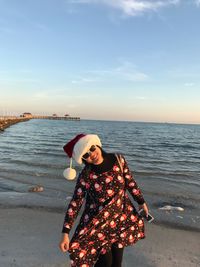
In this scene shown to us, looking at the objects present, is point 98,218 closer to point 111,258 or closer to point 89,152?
point 111,258

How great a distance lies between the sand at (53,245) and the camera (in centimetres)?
458

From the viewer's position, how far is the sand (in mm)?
4582

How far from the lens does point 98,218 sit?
10.6 ft

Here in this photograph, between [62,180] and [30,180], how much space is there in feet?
3.80

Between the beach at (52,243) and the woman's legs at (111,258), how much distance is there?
1.31 metres

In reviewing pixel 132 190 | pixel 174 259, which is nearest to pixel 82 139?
pixel 132 190

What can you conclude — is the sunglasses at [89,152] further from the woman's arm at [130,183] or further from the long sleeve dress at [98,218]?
the woman's arm at [130,183]

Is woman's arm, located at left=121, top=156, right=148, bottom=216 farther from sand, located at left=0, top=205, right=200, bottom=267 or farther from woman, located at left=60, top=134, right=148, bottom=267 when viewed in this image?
sand, located at left=0, top=205, right=200, bottom=267

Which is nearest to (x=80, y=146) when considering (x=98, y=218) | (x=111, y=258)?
(x=98, y=218)

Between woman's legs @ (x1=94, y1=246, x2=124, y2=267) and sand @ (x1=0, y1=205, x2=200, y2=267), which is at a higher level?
woman's legs @ (x1=94, y1=246, x2=124, y2=267)

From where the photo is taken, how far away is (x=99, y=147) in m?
3.32

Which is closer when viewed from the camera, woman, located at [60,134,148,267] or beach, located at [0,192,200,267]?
woman, located at [60,134,148,267]

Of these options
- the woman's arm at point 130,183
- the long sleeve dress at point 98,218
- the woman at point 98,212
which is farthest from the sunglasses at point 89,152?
the woman's arm at point 130,183

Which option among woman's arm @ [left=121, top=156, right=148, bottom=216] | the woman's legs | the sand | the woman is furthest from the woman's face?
the sand
